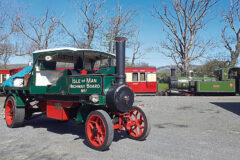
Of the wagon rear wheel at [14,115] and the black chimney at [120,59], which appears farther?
the wagon rear wheel at [14,115]

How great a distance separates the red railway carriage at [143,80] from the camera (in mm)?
18641

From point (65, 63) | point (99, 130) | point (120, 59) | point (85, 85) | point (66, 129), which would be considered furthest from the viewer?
point (66, 129)

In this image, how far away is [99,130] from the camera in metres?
4.26

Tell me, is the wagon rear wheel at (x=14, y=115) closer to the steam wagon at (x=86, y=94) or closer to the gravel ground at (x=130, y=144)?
the steam wagon at (x=86, y=94)

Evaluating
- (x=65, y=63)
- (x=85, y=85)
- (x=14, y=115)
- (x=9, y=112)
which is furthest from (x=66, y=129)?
(x=85, y=85)

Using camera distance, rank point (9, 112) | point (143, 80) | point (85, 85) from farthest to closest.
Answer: point (143, 80), point (9, 112), point (85, 85)

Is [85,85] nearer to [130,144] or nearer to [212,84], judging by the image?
[130,144]

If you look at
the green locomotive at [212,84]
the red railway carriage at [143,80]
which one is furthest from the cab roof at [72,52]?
the green locomotive at [212,84]

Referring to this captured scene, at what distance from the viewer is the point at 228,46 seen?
103ft

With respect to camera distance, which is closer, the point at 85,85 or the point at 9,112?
the point at 85,85

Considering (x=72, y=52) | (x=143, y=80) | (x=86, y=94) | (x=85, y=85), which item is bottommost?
(x=86, y=94)

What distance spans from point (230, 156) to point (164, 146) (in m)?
1.20

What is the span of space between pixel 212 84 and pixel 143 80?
19.1 feet

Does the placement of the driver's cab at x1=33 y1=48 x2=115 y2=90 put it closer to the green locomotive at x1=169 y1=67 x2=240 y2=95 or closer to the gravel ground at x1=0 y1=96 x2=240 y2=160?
the gravel ground at x1=0 y1=96 x2=240 y2=160
